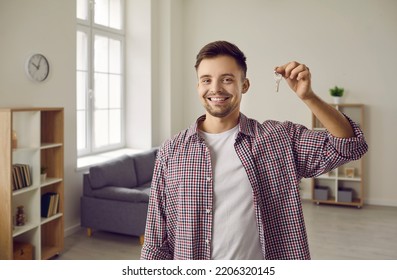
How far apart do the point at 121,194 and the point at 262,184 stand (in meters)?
3.06

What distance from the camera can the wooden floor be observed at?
3.83 metres

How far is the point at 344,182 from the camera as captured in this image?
19.2ft

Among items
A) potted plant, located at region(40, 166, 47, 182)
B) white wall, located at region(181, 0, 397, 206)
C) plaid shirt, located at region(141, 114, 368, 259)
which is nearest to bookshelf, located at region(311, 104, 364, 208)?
white wall, located at region(181, 0, 397, 206)

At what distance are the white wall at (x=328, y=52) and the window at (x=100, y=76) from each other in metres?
1.55

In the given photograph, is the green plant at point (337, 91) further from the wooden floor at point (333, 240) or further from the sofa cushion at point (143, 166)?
the sofa cushion at point (143, 166)

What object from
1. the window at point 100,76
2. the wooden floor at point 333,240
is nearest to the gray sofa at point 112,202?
the wooden floor at point 333,240

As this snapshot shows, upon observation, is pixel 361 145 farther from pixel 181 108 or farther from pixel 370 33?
pixel 181 108

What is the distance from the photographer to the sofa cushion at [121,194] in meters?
4.03

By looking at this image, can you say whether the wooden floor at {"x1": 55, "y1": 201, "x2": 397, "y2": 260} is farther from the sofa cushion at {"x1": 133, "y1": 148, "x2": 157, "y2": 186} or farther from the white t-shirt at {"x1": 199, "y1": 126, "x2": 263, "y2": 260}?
the white t-shirt at {"x1": 199, "y1": 126, "x2": 263, "y2": 260}

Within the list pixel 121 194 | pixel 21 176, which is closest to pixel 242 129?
pixel 21 176

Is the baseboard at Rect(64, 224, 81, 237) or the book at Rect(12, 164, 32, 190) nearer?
the book at Rect(12, 164, 32, 190)

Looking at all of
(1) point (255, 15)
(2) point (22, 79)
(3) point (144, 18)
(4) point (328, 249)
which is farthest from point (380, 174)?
(2) point (22, 79)

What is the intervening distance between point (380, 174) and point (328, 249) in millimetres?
2218

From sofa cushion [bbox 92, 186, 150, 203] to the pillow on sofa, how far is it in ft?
0.28
